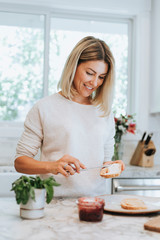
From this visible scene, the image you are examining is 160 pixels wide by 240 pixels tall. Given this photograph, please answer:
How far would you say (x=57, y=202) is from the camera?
144 centimetres

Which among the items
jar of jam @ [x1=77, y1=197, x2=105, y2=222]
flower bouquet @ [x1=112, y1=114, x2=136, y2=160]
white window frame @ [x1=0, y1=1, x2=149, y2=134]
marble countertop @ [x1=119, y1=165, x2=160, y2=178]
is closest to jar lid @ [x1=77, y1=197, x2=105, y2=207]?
jar of jam @ [x1=77, y1=197, x2=105, y2=222]

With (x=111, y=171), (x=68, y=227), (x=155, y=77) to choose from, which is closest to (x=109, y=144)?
(x=111, y=171)

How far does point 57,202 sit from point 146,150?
1561 mm

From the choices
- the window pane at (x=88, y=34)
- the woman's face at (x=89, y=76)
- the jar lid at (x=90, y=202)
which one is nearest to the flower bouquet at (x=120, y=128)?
the window pane at (x=88, y=34)

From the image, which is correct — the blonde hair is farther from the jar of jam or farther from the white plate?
the jar of jam

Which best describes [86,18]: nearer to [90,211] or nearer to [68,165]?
[68,165]

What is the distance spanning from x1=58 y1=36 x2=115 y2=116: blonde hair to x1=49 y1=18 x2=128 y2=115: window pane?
1.45 metres

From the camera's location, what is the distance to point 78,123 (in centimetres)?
169

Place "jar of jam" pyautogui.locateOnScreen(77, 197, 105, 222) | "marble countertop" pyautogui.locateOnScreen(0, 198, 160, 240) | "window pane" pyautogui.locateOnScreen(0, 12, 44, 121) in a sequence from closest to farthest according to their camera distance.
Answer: "marble countertop" pyautogui.locateOnScreen(0, 198, 160, 240), "jar of jam" pyautogui.locateOnScreen(77, 197, 105, 222), "window pane" pyautogui.locateOnScreen(0, 12, 44, 121)

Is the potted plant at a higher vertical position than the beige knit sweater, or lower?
lower

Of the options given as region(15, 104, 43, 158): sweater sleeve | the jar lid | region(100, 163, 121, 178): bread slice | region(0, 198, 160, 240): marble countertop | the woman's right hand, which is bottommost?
region(0, 198, 160, 240): marble countertop

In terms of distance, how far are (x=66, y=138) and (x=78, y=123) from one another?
105 millimetres

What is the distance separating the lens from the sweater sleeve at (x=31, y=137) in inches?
63.0

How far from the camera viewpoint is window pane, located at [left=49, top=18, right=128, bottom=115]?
3.23 metres
